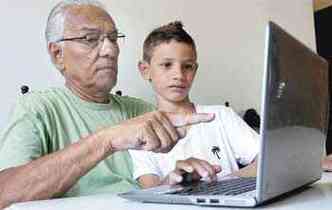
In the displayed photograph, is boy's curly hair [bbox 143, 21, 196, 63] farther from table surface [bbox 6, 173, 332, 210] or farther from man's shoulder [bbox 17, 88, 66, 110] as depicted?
table surface [bbox 6, 173, 332, 210]

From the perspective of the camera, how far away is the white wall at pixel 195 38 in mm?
1622

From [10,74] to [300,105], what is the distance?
113 cm

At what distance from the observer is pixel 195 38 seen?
6.75 feet

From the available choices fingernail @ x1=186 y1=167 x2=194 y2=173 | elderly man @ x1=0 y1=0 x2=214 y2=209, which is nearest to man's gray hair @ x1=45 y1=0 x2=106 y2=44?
elderly man @ x1=0 y1=0 x2=214 y2=209

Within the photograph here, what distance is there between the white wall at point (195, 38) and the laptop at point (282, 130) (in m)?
1.01

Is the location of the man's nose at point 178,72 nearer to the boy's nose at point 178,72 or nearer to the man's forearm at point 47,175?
the boy's nose at point 178,72

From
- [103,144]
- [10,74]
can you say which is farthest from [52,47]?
[103,144]

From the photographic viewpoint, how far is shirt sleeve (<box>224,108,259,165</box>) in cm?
142

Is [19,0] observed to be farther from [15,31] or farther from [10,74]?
[10,74]

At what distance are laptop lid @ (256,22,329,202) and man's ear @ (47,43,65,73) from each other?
2.64ft

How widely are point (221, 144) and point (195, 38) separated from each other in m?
0.72

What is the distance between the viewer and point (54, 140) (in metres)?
1.23

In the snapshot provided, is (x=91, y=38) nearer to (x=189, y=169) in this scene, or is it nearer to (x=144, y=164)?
(x=144, y=164)

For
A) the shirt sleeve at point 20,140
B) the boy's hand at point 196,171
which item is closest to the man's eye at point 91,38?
the shirt sleeve at point 20,140
